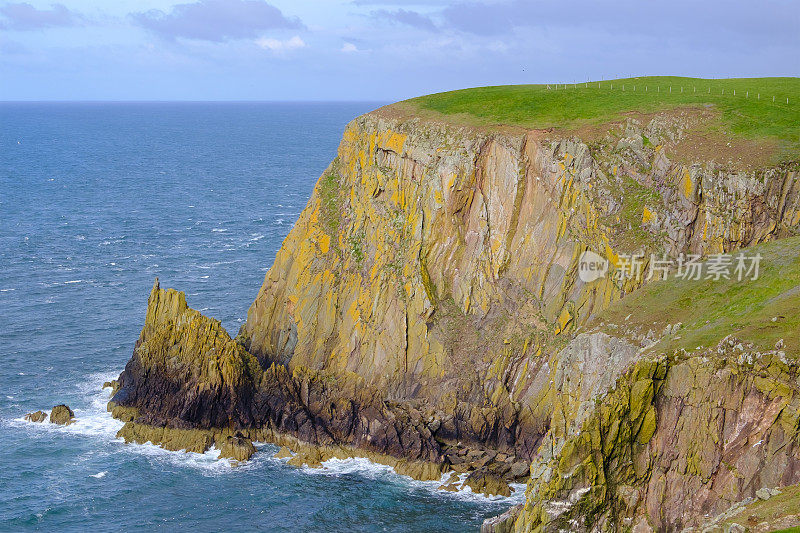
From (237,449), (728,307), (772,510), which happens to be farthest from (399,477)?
(772,510)

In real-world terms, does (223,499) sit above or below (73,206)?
below

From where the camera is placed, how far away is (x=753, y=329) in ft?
132

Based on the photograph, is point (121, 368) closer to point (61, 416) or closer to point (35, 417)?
point (61, 416)

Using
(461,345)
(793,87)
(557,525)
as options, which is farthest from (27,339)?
(793,87)

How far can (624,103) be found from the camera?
69.6 m

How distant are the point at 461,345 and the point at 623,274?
1266 centimetres

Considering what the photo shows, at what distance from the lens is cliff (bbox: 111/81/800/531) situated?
58156 mm

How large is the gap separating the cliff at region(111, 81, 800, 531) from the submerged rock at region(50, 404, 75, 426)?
4506 mm

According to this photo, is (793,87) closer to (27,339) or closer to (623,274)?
(623,274)

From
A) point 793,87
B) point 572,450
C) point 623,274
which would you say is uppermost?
point 793,87

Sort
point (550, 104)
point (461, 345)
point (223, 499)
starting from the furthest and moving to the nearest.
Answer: point (550, 104) < point (461, 345) < point (223, 499)

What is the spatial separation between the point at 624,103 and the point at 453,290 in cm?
2067

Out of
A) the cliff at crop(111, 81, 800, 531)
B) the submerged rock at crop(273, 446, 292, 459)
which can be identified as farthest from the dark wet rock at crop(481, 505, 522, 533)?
the submerged rock at crop(273, 446, 292, 459)

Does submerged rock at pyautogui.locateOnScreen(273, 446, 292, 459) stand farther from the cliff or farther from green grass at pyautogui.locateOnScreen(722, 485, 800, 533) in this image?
green grass at pyautogui.locateOnScreen(722, 485, 800, 533)
